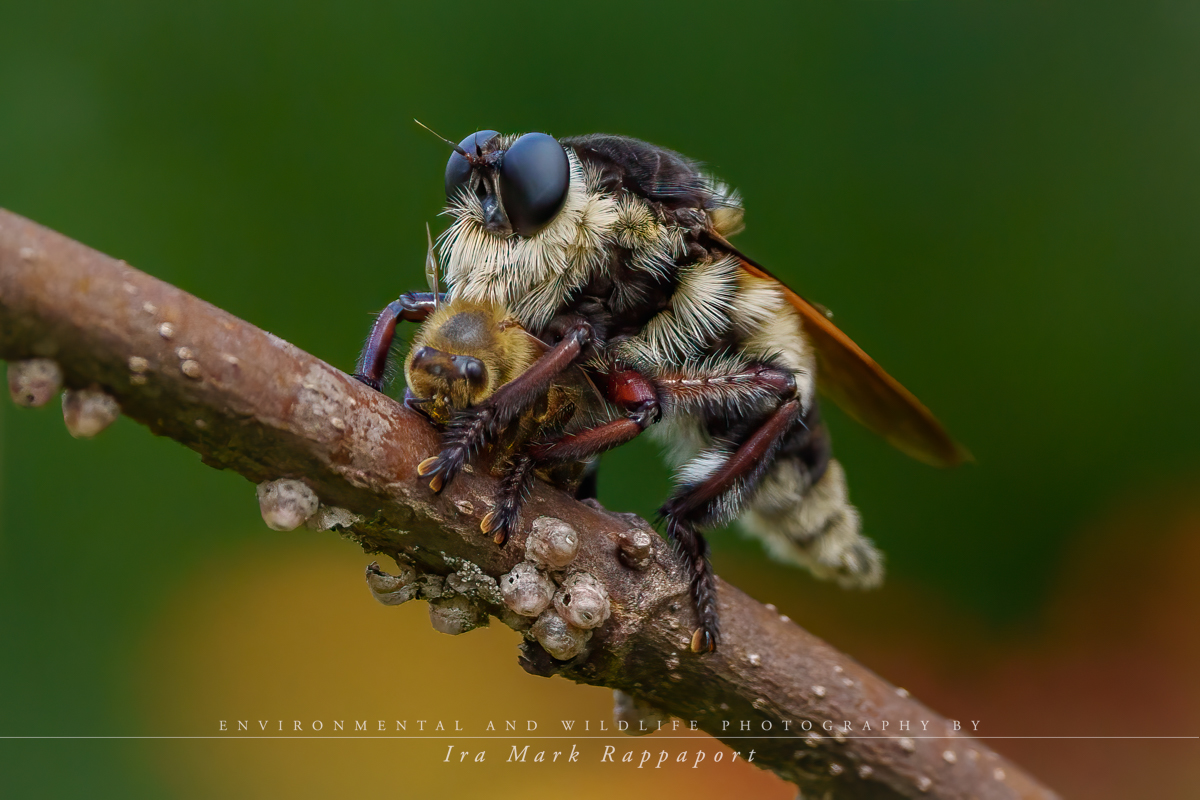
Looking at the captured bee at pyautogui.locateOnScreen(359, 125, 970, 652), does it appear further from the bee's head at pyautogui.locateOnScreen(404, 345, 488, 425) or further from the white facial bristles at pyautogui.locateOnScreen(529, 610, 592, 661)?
the white facial bristles at pyautogui.locateOnScreen(529, 610, 592, 661)

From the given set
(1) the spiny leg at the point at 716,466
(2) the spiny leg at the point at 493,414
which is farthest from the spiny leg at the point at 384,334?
(1) the spiny leg at the point at 716,466

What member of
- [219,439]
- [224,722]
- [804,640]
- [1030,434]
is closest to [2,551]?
[224,722]

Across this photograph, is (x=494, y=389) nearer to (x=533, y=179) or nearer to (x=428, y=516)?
(x=428, y=516)

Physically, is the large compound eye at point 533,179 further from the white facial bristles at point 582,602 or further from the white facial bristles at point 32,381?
the white facial bristles at point 32,381

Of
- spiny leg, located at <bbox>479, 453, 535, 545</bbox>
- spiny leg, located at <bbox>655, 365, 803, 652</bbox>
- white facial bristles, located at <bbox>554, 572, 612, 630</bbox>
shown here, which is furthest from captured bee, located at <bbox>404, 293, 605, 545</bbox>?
spiny leg, located at <bbox>655, 365, 803, 652</bbox>

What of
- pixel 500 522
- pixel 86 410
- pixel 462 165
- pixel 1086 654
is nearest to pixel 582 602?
pixel 500 522

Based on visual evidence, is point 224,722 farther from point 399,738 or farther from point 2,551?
point 2,551
